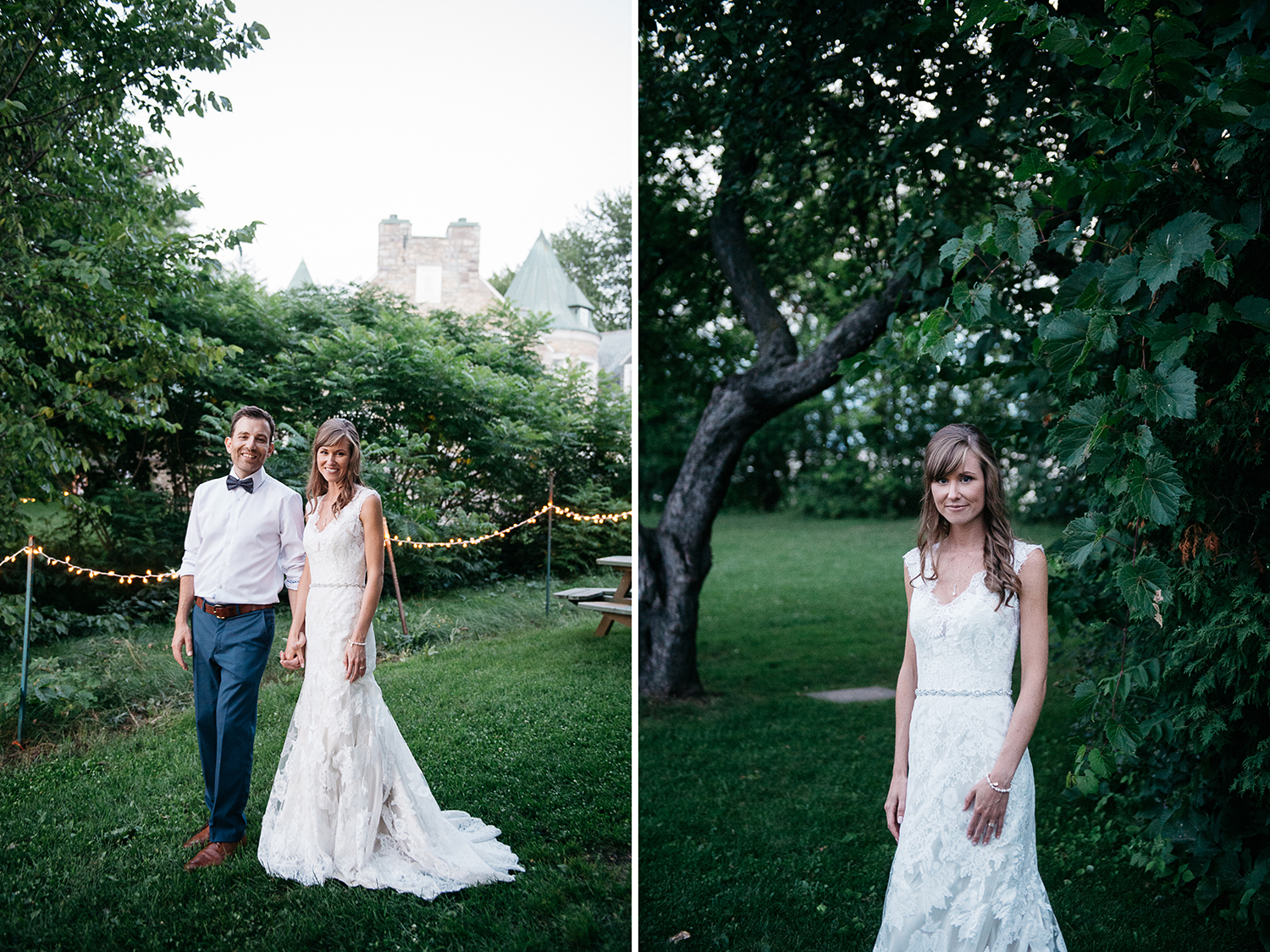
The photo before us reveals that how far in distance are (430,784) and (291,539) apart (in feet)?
3.05

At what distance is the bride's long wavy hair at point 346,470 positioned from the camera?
2.92 metres

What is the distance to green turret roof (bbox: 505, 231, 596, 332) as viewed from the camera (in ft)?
10.8

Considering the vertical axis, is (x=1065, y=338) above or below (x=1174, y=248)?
below

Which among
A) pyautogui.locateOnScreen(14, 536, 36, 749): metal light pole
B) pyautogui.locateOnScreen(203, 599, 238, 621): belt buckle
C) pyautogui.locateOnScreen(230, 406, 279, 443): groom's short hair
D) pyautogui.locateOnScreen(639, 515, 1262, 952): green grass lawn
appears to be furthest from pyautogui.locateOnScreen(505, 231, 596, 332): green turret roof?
pyautogui.locateOnScreen(639, 515, 1262, 952): green grass lawn

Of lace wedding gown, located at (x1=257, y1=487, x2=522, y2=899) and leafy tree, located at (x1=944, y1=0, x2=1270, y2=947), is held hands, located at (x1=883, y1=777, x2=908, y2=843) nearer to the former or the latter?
leafy tree, located at (x1=944, y1=0, x2=1270, y2=947)

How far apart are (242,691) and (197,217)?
1.59 meters

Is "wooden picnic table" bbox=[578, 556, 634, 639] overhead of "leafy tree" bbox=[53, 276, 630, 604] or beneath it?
beneath

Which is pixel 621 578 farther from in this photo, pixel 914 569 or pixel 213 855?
pixel 213 855

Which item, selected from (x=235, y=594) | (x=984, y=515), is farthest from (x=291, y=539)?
(x=984, y=515)

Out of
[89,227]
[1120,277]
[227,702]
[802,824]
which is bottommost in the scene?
[802,824]

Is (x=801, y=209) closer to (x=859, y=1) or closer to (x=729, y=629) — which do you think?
(x=859, y=1)

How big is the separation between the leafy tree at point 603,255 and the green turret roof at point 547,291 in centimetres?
4

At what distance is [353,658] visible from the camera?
2930 mm

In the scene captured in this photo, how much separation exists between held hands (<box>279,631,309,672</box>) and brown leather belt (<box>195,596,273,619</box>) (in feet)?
0.46
